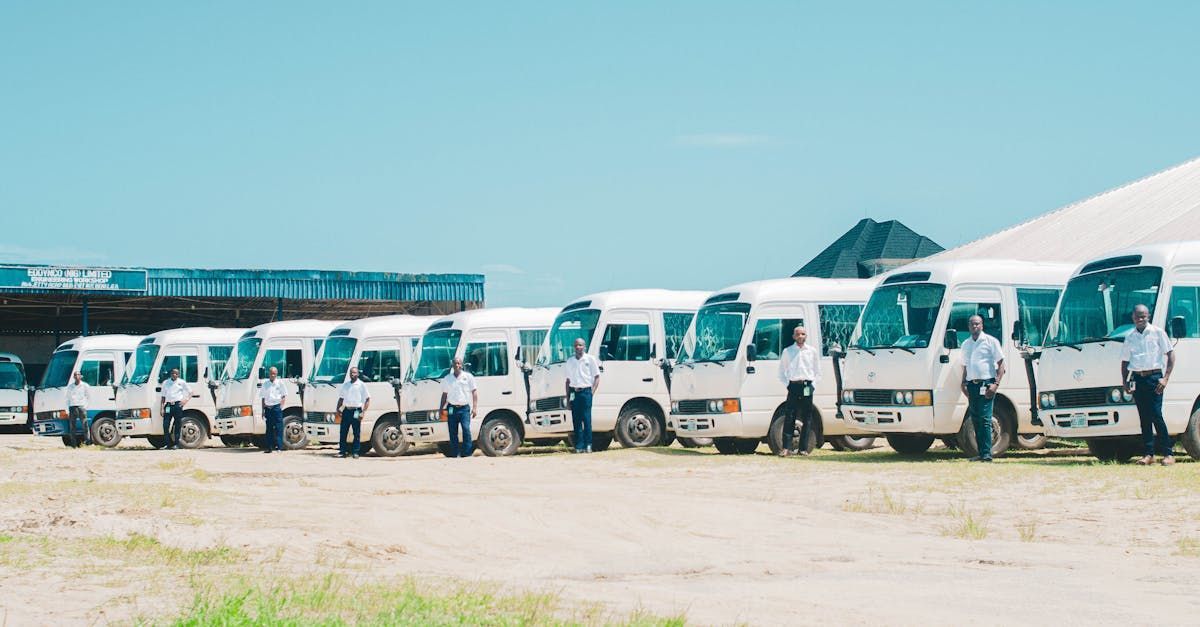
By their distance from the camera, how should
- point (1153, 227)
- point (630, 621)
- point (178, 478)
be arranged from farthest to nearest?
1. point (1153, 227)
2. point (178, 478)
3. point (630, 621)

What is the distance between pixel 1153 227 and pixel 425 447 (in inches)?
576

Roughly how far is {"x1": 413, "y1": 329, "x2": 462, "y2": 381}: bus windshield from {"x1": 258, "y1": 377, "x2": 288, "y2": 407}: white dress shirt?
4.11 meters

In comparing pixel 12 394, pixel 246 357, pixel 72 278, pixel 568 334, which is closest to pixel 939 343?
pixel 568 334

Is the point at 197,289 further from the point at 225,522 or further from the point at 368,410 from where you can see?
the point at 225,522

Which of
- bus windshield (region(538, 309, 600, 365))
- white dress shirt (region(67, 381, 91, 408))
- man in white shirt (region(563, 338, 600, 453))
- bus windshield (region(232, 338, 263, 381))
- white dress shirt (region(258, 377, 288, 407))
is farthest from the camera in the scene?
white dress shirt (region(67, 381, 91, 408))

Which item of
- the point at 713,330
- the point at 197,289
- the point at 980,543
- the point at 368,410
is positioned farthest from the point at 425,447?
the point at 197,289

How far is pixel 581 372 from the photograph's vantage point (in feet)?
68.4

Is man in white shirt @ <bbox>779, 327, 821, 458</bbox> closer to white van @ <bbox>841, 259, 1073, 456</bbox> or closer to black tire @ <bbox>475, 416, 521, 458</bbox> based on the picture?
white van @ <bbox>841, 259, 1073, 456</bbox>

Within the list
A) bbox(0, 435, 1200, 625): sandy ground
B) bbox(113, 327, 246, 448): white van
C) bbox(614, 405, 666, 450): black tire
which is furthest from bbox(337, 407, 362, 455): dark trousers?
bbox(113, 327, 246, 448): white van

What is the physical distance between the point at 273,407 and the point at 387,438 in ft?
10.4

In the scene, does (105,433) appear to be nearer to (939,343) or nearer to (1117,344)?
(939,343)

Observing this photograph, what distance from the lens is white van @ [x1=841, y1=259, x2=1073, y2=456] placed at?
57.3 ft

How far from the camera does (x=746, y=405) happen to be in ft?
64.1

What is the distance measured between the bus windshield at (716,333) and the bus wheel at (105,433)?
15072mm
